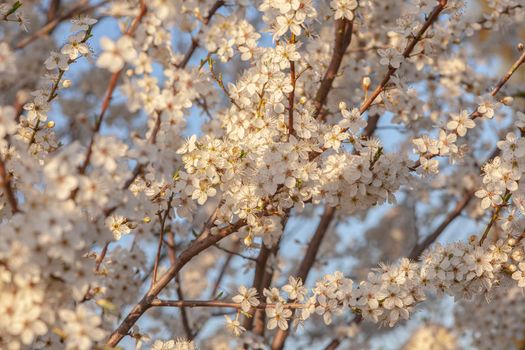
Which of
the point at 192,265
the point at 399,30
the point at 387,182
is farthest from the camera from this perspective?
the point at 192,265

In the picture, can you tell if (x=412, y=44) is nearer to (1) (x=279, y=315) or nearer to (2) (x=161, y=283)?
(1) (x=279, y=315)

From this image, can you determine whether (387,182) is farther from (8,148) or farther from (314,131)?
(8,148)

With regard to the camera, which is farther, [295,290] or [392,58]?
[392,58]

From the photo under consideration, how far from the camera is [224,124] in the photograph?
11.6 feet

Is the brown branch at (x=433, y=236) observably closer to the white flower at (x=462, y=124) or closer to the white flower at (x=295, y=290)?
the white flower at (x=462, y=124)

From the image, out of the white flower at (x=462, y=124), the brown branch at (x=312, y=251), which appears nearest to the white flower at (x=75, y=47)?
the white flower at (x=462, y=124)

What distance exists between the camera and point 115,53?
2.12 m

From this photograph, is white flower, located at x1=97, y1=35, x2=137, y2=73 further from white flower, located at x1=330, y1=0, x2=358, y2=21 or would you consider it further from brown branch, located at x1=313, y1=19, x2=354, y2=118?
brown branch, located at x1=313, y1=19, x2=354, y2=118

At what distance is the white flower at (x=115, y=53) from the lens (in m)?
2.10

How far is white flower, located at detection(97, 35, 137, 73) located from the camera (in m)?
2.10

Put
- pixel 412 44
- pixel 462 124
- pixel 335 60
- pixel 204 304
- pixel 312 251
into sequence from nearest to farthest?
pixel 204 304 < pixel 412 44 < pixel 462 124 < pixel 335 60 < pixel 312 251

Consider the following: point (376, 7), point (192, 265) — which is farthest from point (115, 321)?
point (192, 265)

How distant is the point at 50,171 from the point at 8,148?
0.91 m


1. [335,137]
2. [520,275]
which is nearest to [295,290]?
[335,137]
